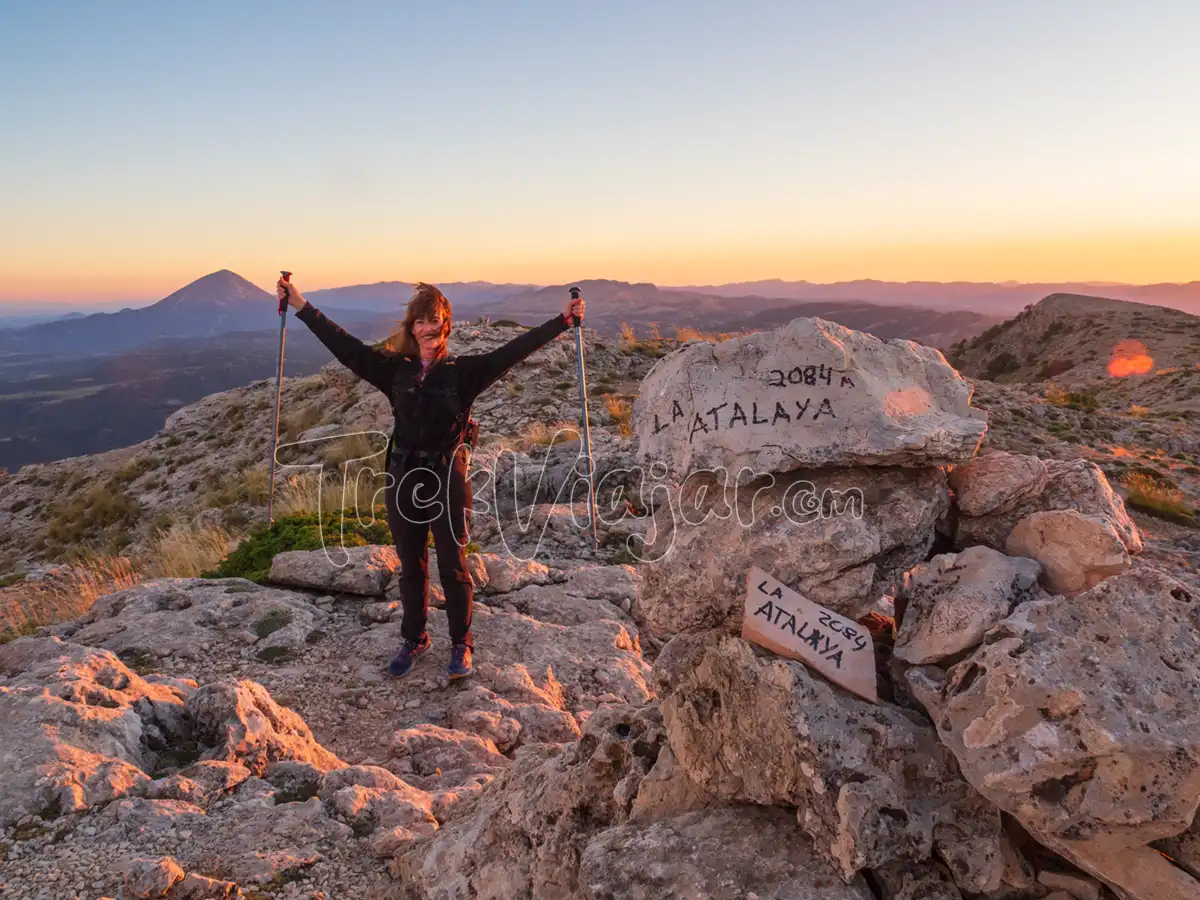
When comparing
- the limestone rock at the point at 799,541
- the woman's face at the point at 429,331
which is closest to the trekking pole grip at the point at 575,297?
the woman's face at the point at 429,331

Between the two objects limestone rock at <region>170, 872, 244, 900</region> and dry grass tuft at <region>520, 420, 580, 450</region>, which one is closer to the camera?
limestone rock at <region>170, 872, 244, 900</region>

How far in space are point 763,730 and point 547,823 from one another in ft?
3.67

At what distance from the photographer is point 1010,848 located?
2.46 m

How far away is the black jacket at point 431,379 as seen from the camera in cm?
526

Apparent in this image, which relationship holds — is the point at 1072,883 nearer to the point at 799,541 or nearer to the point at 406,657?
the point at 799,541

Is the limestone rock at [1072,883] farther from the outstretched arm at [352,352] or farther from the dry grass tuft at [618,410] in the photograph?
the dry grass tuft at [618,410]

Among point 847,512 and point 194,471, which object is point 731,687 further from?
point 194,471

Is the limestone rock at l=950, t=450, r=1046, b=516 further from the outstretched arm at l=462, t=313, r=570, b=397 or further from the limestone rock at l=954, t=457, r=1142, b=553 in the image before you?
the outstretched arm at l=462, t=313, r=570, b=397

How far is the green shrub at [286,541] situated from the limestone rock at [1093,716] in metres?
6.76

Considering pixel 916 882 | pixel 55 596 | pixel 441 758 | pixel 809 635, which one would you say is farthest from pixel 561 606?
pixel 55 596

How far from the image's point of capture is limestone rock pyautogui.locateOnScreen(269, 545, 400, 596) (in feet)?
23.5

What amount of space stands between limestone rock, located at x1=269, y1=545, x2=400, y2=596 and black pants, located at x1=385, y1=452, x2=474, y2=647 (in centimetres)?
137

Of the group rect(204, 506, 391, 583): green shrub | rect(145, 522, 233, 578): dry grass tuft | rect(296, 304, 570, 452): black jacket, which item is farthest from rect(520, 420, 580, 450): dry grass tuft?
rect(296, 304, 570, 452): black jacket

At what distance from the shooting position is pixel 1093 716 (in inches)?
83.0
